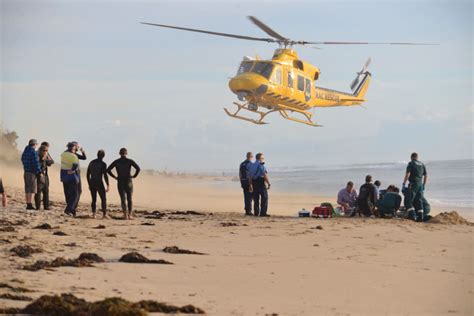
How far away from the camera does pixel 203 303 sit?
8.03m

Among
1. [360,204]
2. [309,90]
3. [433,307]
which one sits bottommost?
[433,307]

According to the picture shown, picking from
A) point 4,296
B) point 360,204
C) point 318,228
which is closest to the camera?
point 4,296

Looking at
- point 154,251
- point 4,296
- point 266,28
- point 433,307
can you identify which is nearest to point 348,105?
point 266,28

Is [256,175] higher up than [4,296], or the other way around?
[256,175]

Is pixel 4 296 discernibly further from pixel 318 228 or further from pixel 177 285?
pixel 318 228

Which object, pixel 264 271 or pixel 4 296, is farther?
pixel 264 271

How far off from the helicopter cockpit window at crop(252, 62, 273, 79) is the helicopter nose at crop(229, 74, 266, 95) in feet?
1.05

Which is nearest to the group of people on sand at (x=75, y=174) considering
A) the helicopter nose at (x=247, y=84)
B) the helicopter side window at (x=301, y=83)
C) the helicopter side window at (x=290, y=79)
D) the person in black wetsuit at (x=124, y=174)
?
the person in black wetsuit at (x=124, y=174)

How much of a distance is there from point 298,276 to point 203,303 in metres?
2.26

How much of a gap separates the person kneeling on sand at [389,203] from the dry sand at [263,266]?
4.82 feet

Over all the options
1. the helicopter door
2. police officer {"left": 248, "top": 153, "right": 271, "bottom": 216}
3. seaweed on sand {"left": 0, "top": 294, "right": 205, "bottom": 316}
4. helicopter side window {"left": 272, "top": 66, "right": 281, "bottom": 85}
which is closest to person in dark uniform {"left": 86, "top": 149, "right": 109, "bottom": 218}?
police officer {"left": 248, "top": 153, "right": 271, "bottom": 216}

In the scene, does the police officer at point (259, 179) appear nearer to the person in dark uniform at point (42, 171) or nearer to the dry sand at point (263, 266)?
the dry sand at point (263, 266)

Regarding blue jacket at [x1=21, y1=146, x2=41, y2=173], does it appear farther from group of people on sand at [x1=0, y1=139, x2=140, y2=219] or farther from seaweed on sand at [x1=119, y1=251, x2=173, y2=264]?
seaweed on sand at [x1=119, y1=251, x2=173, y2=264]

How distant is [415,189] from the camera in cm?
1808
